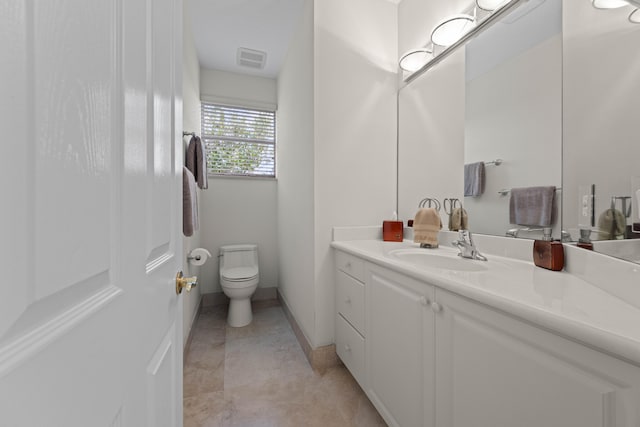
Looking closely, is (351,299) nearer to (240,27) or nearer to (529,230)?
(529,230)

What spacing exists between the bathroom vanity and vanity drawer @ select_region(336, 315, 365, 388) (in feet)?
0.16

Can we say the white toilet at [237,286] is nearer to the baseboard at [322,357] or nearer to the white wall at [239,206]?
the white wall at [239,206]

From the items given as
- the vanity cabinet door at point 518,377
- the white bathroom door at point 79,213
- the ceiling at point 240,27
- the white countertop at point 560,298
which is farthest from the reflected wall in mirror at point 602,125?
the ceiling at point 240,27

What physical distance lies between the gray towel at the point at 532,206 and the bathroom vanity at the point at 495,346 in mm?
188

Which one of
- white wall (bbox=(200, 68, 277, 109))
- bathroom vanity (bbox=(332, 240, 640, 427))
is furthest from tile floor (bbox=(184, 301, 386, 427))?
white wall (bbox=(200, 68, 277, 109))

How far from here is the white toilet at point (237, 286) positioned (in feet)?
7.57

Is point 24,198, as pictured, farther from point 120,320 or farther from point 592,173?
point 592,173

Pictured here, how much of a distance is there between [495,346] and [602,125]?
0.83m

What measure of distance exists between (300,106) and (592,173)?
5.65ft

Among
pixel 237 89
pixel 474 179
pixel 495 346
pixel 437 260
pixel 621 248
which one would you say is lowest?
pixel 495 346

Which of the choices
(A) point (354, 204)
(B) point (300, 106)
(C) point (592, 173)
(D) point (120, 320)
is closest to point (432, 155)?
(A) point (354, 204)

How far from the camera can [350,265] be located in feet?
5.09

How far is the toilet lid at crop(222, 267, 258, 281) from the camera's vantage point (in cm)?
233

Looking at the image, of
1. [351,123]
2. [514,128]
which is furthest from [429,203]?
[351,123]
